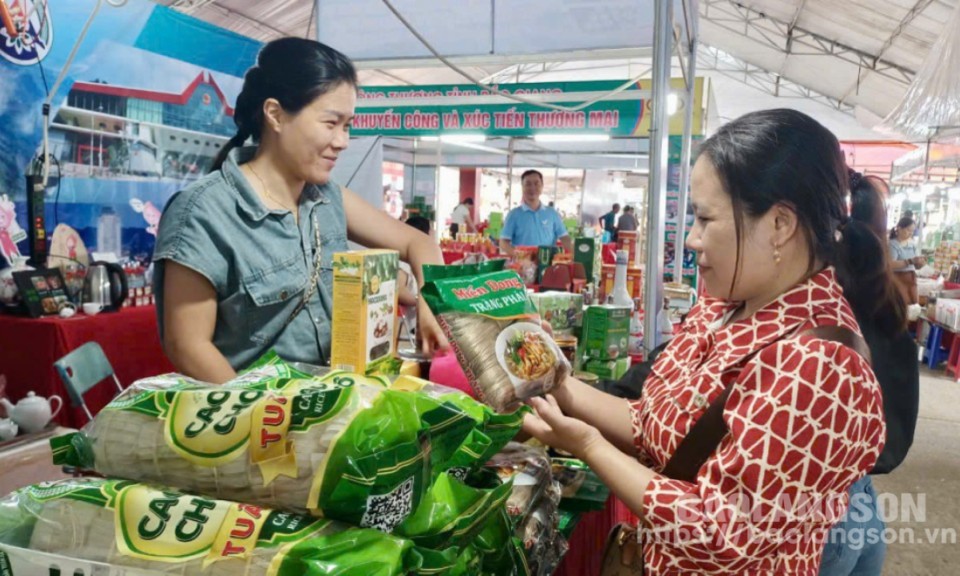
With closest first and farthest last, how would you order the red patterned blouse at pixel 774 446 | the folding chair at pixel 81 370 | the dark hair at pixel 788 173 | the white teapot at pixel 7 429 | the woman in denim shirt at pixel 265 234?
the red patterned blouse at pixel 774 446, the dark hair at pixel 788 173, the woman in denim shirt at pixel 265 234, the folding chair at pixel 81 370, the white teapot at pixel 7 429

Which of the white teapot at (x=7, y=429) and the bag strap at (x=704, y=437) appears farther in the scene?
the white teapot at (x=7, y=429)

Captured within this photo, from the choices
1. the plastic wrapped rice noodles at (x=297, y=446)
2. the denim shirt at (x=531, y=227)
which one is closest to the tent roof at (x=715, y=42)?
the denim shirt at (x=531, y=227)

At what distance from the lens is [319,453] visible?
2.22 feet

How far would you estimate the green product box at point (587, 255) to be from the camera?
3406 mm

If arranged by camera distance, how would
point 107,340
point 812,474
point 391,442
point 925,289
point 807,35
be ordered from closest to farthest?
point 391,442
point 812,474
point 107,340
point 925,289
point 807,35

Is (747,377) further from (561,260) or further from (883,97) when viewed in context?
(883,97)

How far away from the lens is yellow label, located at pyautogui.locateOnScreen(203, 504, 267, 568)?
0.66 meters

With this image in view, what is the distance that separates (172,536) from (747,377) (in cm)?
78

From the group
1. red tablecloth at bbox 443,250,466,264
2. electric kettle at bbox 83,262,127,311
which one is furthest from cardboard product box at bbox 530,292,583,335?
red tablecloth at bbox 443,250,466,264

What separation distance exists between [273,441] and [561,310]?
4.81 ft

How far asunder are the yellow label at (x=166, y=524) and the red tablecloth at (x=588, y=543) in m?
0.80

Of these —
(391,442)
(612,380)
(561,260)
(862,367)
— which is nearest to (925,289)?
(561,260)

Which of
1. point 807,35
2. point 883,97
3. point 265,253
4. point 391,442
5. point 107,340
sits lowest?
point 107,340

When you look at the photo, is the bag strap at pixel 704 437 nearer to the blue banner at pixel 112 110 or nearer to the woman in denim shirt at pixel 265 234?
the woman in denim shirt at pixel 265 234
